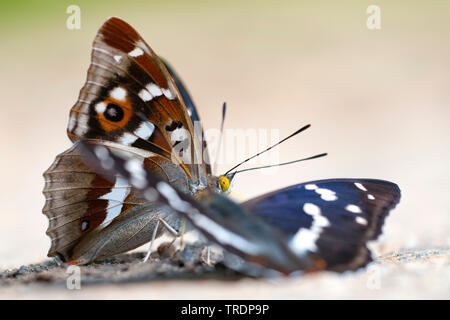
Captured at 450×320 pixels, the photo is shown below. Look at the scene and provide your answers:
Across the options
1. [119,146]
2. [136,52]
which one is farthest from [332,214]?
[136,52]

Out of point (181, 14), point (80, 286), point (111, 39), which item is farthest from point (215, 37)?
point (80, 286)

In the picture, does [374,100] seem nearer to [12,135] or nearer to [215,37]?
[215,37]

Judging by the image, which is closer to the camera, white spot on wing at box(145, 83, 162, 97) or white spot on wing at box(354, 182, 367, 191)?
white spot on wing at box(354, 182, 367, 191)

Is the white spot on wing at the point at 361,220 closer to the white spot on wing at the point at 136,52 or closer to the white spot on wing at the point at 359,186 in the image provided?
the white spot on wing at the point at 359,186

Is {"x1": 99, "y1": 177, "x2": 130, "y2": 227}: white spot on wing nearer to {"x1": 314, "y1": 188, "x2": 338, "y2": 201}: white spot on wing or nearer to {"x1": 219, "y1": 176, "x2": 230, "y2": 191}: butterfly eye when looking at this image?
{"x1": 219, "y1": 176, "x2": 230, "y2": 191}: butterfly eye

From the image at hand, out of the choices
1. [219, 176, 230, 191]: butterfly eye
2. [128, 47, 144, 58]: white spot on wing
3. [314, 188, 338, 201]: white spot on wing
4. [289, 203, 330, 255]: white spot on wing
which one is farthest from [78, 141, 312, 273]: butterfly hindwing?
[128, 47, 144, 58]: white spot on wing

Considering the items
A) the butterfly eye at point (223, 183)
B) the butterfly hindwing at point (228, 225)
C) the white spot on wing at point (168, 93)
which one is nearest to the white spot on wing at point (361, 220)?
the butterfly hindwing at point (228, 225)
